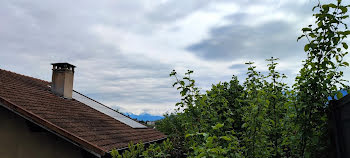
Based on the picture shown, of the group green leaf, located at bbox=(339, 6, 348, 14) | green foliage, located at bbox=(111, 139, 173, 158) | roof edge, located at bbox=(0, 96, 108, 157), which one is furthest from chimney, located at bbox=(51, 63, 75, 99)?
green leaf, located at bbox=(339, 6, 348, 14)

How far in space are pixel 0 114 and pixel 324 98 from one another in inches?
292

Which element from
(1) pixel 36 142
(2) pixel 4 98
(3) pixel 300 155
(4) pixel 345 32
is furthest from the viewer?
(1) pixel 36 142

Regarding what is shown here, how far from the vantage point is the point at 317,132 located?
380cm

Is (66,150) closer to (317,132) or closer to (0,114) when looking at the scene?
(0,114)

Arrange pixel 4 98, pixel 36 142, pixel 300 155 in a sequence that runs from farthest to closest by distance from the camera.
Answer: pixel 36 142 → pixel 4 98 → pixel 300 155

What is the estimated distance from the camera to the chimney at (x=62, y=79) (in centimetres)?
1159

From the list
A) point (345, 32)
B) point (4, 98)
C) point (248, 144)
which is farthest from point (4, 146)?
point (345, 32)

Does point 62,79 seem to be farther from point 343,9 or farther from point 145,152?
point 343,9

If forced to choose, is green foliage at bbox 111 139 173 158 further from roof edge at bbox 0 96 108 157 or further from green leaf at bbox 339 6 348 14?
green leaf at bbox 339 6 348 14

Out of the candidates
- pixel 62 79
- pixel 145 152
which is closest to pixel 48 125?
pixel 145 152

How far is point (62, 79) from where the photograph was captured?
1172 cm

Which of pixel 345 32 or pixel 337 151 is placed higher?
pixel 345 32

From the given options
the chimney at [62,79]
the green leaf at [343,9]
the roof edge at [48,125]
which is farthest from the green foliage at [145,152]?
the chimney at [62,79]

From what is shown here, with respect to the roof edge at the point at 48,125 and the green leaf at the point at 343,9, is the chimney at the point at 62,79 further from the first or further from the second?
the green leaf at the point at 343,9
